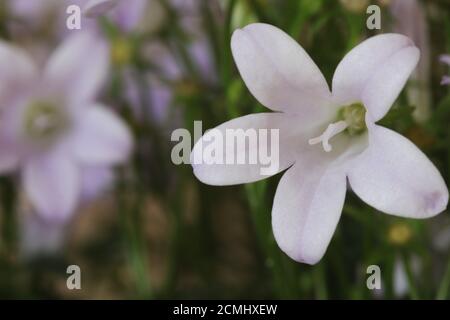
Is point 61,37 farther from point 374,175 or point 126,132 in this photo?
point 374,175

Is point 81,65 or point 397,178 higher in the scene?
point 81,65

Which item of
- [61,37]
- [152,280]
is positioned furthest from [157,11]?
[152,280]

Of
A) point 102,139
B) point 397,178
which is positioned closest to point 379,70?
point 397,178

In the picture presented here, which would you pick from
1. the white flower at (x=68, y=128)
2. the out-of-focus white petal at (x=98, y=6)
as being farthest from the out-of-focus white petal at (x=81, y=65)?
the out-of-focus white petal at (x=98, y=6)

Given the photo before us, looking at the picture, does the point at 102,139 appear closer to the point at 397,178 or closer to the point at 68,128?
the point at 68,128

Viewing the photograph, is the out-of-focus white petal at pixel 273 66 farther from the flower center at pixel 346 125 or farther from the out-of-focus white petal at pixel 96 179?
the out-of-focus white petal at pixel 96 179

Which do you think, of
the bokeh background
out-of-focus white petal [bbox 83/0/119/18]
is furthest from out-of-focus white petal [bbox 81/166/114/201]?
out-of-focus white petal [bbox 83/0/119/18]
